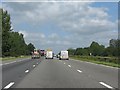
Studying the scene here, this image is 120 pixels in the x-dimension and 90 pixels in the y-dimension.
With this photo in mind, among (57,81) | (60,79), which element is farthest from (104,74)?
(57,81)

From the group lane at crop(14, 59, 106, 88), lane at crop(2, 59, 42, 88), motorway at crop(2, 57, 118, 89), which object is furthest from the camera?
lane at crop(2, 59, 42, 88)

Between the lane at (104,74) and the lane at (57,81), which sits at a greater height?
the lane at (57,81)

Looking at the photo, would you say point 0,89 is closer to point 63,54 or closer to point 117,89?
point 117,89

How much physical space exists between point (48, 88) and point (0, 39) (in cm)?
9605

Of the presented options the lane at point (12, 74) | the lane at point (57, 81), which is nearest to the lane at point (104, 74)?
the lane at point (57, 81)

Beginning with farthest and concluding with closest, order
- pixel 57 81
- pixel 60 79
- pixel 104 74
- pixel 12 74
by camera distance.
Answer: pixel 12 74, pixel 104 74, pixel 60 79, pixel 57 81

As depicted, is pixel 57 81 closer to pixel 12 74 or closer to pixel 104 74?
pixel 104 74

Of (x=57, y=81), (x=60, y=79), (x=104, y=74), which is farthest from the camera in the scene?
(x=104, y=74)

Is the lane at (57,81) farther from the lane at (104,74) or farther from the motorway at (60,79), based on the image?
the lane at (104,74)

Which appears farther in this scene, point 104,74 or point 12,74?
point 12,74

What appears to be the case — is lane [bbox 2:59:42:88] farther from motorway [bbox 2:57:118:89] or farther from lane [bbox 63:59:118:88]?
lane [bbox 63:59:118:88]

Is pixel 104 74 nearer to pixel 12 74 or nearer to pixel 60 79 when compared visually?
pixel 60 79

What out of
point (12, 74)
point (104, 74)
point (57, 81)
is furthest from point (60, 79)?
point (12, 74)

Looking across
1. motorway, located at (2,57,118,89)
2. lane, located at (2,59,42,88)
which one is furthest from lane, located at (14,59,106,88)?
lane, located at (2,59,42,88)
